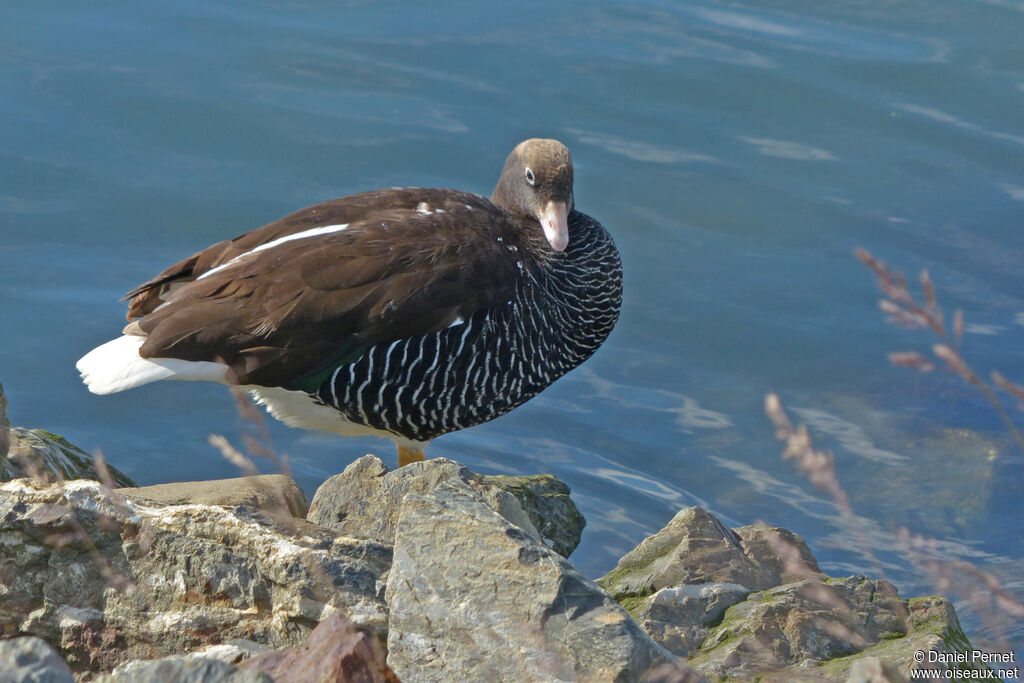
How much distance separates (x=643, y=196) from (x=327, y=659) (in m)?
6.77

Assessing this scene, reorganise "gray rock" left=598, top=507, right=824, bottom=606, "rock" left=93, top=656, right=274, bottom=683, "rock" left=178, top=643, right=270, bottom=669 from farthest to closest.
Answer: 1. "gray rock" left=598, top=507, right=824, bottom=606
2. "rock" left=178, top=643, right=270, bottom=669
3. "rock" left=93, top=656, right=274, bottom=683

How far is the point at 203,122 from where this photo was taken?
964 centimetres

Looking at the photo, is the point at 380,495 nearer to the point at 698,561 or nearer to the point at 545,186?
the point at 698,561

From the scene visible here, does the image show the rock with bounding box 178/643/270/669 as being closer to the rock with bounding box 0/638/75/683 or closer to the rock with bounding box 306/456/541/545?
the rock with bounding box 0/638/75/683

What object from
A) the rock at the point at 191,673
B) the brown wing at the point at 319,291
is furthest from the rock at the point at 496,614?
the brown wing at the point at 319,291

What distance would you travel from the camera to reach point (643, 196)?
938 cm

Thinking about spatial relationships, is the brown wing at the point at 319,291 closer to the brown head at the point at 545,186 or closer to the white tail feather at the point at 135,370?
the white tail feather at the point at 135,370

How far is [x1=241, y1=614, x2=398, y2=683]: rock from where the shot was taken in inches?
117

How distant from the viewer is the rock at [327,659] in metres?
2.97

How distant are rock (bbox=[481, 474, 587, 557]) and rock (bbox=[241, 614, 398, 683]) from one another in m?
2.27

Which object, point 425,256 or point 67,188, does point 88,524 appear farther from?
point 67,188

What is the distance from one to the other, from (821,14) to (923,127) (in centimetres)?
169

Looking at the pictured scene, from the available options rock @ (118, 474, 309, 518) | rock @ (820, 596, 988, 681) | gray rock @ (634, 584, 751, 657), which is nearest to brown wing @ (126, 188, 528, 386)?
rock @ (118, 474, 309, 518)

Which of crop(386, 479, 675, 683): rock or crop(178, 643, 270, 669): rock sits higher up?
crop(386, 479, 675, 683): rock
